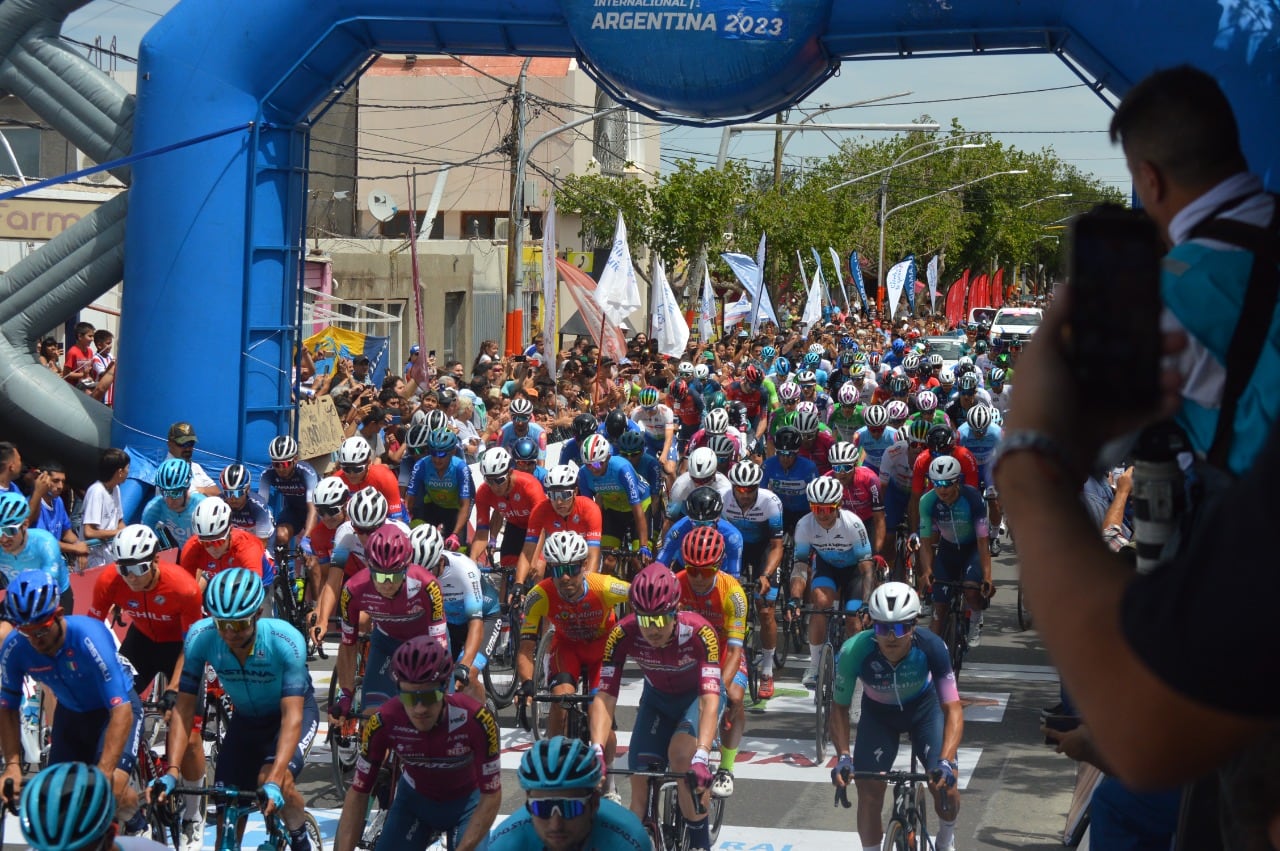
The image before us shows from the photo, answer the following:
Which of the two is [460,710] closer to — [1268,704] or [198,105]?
[1268,704]

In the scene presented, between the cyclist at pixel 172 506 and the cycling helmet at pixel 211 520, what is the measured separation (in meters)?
1.59

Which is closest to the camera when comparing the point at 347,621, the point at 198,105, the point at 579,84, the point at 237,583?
the point at 237,583

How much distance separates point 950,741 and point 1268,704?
698 cm

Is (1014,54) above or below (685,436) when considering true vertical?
above

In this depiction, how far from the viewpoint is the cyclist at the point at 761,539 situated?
1262 cm

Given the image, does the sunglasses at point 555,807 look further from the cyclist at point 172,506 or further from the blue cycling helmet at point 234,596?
the cyclist at point 172,506

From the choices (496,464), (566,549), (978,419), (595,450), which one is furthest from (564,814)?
(978,419)

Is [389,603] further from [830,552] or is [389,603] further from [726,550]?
[830,552]

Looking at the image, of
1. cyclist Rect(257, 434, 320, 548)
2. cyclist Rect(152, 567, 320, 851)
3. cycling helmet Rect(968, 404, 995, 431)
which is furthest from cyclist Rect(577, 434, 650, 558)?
cyclist Rect(152, 567, 320, 851)

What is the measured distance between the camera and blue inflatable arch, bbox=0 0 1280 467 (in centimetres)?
1405

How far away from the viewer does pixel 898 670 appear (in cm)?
845

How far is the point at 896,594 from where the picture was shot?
8.37 metres

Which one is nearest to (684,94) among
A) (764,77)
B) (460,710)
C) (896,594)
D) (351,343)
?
(764,77)

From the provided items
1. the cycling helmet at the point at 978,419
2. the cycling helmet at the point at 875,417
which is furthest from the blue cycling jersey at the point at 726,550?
the cycling helmet at the point at 875,417
